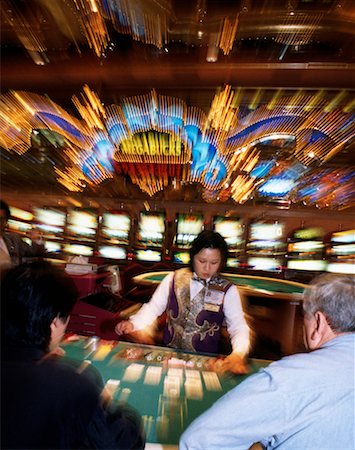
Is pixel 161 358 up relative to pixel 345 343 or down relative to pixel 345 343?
down

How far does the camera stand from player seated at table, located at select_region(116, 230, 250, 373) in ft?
6.82

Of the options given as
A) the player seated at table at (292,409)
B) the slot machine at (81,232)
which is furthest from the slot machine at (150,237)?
the player seated at table at (292,409)

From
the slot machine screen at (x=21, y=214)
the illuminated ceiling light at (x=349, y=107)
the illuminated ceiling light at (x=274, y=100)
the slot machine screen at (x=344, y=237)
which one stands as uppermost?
the illuminated ceiling light at (x=274, y=100)

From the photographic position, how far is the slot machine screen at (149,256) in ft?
21.6

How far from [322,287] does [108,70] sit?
7.40ft

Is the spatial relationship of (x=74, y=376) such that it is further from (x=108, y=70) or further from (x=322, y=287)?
(x=108, y=70)

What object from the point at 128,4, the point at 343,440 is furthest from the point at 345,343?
the point at 128,4

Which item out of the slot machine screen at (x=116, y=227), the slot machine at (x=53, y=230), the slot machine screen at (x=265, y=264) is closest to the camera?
the slot machine screen at (x=265, y=264)

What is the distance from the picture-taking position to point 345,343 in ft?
2.97

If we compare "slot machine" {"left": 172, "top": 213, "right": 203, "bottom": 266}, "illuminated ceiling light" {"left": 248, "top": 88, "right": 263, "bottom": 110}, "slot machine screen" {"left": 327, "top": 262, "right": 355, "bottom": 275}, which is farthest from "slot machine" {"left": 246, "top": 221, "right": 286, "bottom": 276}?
"illuminated ceiling light" {"left": 248, "top": 88, "right": 263, "bottom": 110}

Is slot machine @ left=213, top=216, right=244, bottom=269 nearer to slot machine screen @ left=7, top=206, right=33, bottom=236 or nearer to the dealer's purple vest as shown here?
the dealer's purple vest

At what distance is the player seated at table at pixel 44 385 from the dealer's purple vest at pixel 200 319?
45.9 inches

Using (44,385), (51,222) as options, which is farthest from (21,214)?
(44,385)

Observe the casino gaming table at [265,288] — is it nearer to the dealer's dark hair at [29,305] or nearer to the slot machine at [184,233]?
the slot machine at [184,233]
